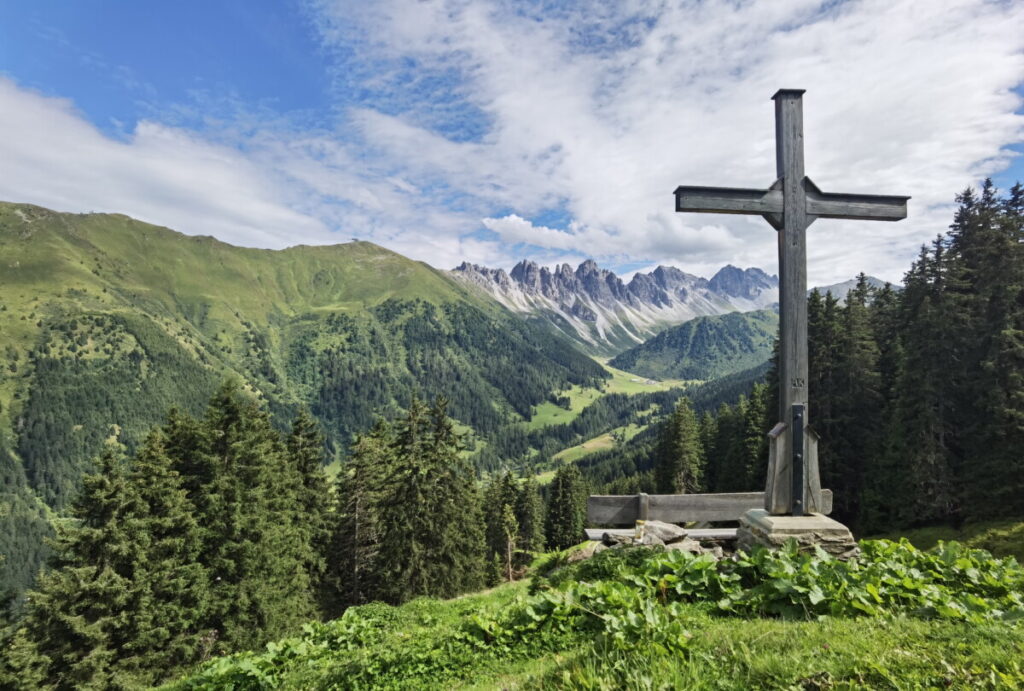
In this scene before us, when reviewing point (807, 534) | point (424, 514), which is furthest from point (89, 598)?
point (807, 534)

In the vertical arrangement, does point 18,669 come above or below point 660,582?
below

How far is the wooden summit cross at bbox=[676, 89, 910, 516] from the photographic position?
27.3ft

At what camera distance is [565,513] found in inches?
2611

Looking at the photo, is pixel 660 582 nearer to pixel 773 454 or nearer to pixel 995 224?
pixel 773 454

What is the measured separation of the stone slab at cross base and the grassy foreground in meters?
0.36

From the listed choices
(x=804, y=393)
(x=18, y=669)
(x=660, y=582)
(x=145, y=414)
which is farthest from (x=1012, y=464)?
(x=145, y=414)

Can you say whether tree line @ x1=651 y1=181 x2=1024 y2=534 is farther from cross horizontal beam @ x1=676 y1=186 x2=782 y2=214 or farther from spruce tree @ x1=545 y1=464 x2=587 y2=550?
spruce tree @ x1=545 y1=464 x2=587 y2=550

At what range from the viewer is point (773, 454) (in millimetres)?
8281

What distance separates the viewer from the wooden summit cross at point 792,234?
27.3 feet

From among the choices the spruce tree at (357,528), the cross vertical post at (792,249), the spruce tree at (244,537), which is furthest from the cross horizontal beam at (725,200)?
the spruce tree at (357,528)

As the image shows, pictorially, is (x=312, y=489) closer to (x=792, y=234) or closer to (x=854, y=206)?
(x=792, y=234)

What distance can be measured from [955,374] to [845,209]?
28096 mm

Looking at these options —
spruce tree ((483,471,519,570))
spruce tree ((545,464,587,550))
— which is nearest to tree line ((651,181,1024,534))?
spruce tree ((483,471,519,570))

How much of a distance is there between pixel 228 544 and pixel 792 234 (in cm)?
2765
